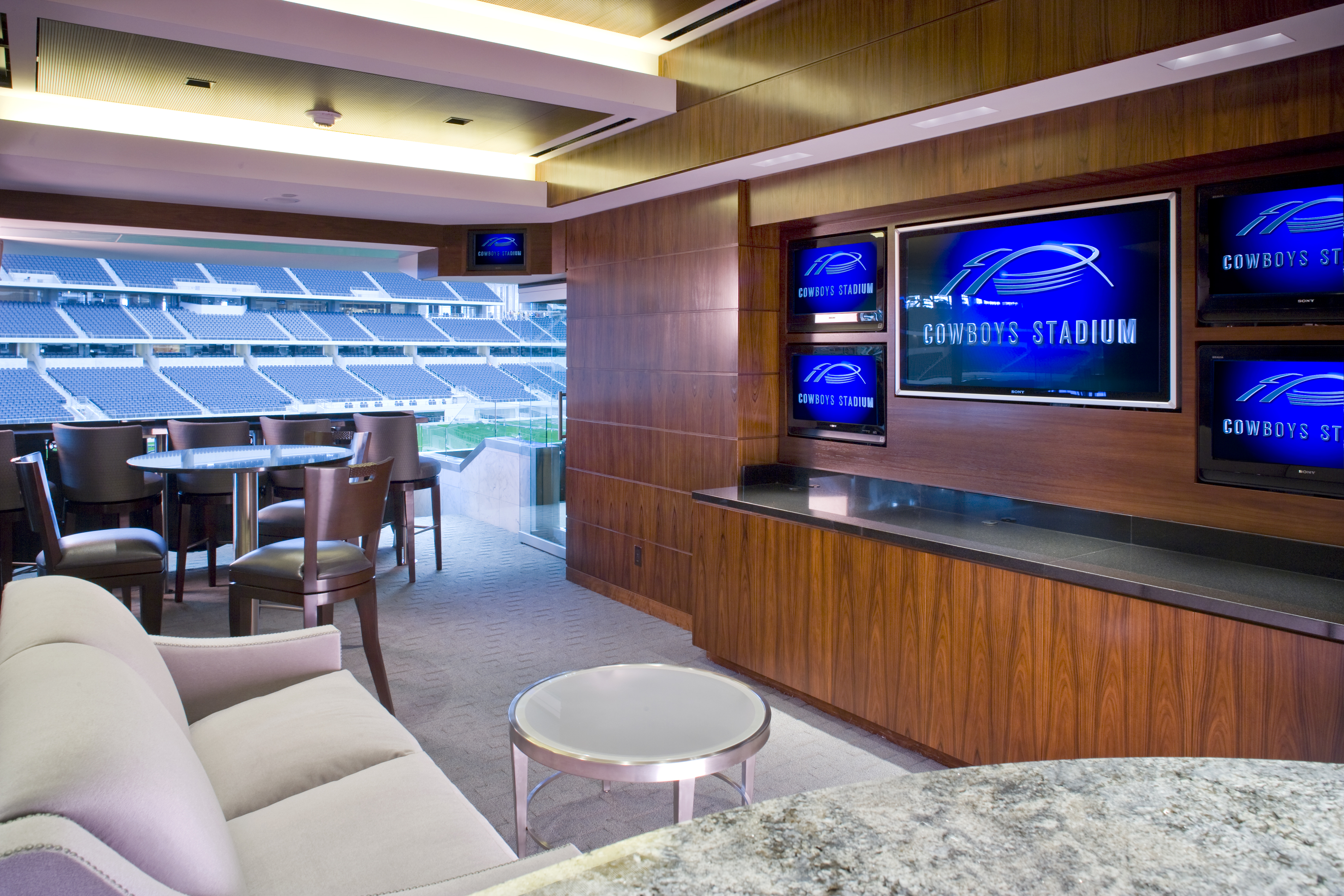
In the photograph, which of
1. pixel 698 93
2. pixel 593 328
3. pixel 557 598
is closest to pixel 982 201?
pixel 698 93

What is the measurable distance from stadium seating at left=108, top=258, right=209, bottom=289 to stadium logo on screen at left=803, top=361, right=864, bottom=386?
13009mm

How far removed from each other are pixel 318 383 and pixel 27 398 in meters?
5.41

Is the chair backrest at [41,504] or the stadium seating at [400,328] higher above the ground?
the stadium seating at [400,328]

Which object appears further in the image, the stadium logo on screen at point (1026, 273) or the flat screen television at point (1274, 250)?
the stadium logo on screen at point (1026, 273)

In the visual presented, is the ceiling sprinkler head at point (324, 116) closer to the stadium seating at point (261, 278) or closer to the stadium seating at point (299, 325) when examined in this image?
the stadium seating at point (261, 278)

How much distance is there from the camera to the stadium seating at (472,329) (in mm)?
18359

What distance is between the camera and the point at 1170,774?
1.19m

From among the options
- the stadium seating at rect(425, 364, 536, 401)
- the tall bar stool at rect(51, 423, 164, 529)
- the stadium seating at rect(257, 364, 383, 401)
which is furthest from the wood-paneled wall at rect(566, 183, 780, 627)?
the stadium seating at rect(257, 364, 383, 401)

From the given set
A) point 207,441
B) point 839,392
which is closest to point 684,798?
point 839,392

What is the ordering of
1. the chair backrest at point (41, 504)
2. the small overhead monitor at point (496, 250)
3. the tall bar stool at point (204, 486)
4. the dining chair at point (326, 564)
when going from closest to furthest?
1. the dining chair at point (326, 564)
2. the chair backrest at point (41, 504)
3. the tall bar stool at point (204, 486)
4. the small overhead monitor at point (496, 250)

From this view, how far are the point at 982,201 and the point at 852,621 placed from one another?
6.17ft

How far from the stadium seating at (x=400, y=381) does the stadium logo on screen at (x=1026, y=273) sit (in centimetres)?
1774

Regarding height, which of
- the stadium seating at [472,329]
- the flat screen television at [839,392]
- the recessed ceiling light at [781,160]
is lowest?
the flat screen television at [839,392]

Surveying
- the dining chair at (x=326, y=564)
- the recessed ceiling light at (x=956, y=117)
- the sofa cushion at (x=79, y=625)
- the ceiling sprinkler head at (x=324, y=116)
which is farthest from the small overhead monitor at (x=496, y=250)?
the sofa cushion at (x=79, y=625)
